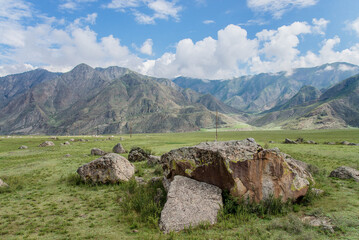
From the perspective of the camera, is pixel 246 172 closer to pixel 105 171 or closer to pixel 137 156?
pixel 105 171

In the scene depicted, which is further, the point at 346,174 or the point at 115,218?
the point at 346,174

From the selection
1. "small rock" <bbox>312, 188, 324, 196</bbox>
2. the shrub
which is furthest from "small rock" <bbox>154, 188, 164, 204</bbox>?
"small rock" <bbox>312, 188, 324, 196</bbox>

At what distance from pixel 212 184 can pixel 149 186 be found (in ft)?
16.9

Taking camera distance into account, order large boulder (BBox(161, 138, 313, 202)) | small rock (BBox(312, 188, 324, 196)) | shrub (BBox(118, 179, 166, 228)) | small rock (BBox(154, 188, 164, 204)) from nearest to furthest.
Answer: shrub (BBox(118, 179, 166, 228)) < large boulder (BBox(161, 138, 313, 202)) < small rock (BBox(154, 188, 164, 204)) < small rock (BBox(312, 188, 324, 196))

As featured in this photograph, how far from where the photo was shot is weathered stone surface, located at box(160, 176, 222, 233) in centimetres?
923

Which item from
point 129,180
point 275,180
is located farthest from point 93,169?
point 275,180

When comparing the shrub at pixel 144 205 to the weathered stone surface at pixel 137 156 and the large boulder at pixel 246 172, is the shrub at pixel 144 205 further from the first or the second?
the weathered stone surface at pixel 137 156

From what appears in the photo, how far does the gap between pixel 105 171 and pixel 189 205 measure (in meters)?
9.15

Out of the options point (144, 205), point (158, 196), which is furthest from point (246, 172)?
point (144, 205)

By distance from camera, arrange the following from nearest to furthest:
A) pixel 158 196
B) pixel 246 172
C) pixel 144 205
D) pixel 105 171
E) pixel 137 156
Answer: pixel 144 205, pixel 246 172, pixel 158 196, pixel 105 171, pixel 137 156

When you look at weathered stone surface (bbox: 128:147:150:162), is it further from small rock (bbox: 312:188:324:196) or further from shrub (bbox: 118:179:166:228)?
small rock (bbox: 312:188:324:196)

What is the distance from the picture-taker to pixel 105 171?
54.3 feet

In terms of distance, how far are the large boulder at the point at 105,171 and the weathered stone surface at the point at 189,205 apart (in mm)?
6774

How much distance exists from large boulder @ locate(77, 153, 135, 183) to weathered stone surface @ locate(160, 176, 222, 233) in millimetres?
6774
